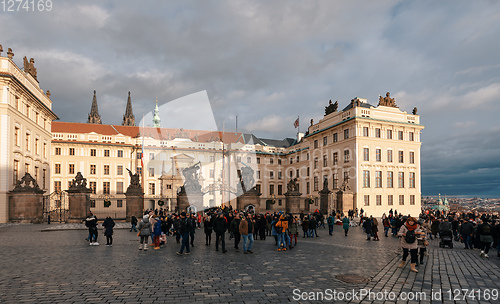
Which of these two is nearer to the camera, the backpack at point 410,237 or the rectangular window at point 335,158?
the backpack at point 410,237

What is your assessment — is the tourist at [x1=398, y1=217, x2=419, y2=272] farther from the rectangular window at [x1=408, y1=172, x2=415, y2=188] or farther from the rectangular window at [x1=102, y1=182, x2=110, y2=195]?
the rectangular window at [x1=102, y1=182, x2=110, y2=195]

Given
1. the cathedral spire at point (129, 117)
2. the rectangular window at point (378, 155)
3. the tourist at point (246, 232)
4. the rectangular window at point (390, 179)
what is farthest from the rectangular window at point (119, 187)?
the tourist at point (246, 232)

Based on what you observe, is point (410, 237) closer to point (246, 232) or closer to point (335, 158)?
point (246, 232)

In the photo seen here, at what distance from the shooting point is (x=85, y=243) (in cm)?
1670

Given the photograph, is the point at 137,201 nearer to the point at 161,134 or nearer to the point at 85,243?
the point at 85,243

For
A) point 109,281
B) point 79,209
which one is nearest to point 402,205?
point 79,209

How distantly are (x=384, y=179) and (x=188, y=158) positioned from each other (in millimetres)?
38072

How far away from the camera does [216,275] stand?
31.3 ft

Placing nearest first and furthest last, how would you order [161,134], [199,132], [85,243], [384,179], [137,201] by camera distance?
[85,243] → [137,201] → [384,179] → [161,134] → [199,132]

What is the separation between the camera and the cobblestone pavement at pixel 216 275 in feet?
24.6

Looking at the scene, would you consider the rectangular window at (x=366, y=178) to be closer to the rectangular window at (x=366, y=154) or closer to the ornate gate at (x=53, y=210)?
the rectangular window at (x=366, y=154)

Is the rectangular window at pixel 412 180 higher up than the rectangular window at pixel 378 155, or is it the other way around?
the rectangular window at pixel 378 155

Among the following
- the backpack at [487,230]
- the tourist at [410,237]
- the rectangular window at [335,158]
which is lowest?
the backpack at [487,230]

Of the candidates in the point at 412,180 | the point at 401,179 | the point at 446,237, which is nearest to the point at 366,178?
the point at 401,179
